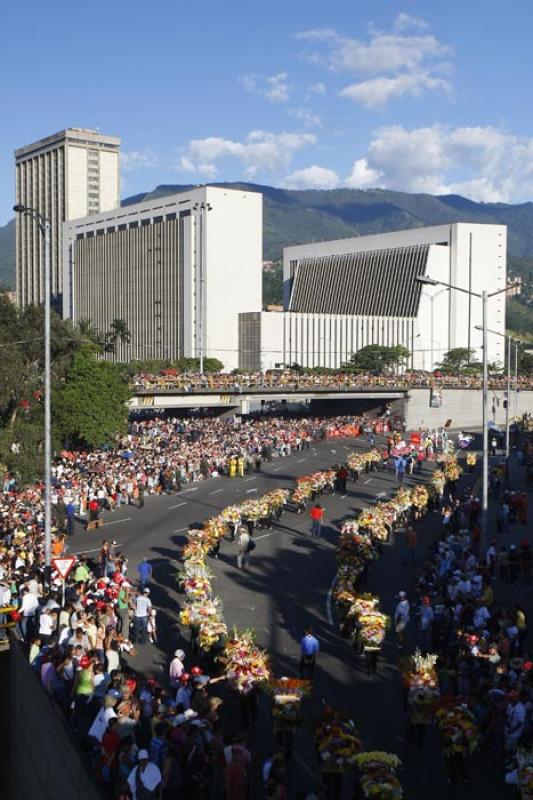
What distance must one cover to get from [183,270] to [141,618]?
125m

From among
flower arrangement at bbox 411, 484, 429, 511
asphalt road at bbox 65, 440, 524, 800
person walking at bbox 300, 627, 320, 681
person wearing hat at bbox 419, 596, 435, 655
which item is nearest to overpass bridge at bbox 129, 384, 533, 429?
asphalt road at bbox 65, 440, 524, 800

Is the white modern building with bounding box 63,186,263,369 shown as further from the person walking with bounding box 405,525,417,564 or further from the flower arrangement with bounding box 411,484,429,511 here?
the person walking with bounding box 405,525,417,564

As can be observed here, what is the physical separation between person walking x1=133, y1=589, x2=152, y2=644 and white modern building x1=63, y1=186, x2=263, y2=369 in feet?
354

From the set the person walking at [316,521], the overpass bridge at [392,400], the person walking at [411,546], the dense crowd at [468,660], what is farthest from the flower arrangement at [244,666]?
the overpass bridge at [392,400]

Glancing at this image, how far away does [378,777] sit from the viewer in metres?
10.5

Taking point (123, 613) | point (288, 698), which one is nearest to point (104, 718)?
point (288, 698)

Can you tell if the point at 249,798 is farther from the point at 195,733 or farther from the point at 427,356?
the point at 427,356

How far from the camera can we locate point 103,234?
162 m

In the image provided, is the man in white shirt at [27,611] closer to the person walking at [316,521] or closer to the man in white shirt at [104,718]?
the man in white shirt at [104,718]

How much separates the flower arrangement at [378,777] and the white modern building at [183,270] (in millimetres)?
115341

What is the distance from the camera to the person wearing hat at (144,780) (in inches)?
399

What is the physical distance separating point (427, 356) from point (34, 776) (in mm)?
135582

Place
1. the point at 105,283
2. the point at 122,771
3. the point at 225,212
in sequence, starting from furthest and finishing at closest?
1. the point at 105,283
2. the point at 225,212
3. the point at 122,771

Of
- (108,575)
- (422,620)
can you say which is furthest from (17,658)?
(422,620)
